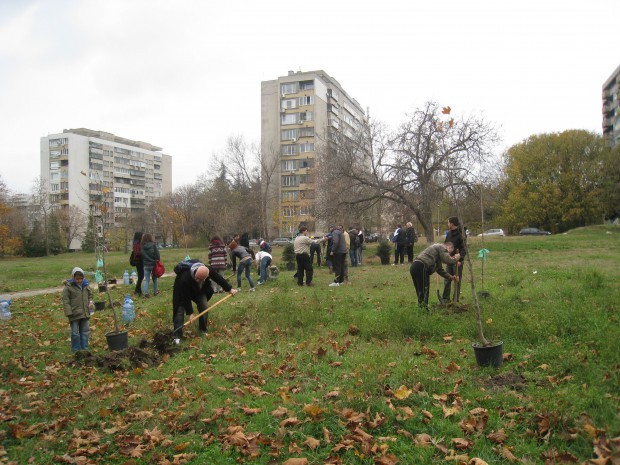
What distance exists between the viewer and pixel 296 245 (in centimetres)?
1428

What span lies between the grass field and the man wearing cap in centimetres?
31

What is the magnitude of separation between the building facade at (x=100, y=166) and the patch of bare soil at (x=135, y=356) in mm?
81454

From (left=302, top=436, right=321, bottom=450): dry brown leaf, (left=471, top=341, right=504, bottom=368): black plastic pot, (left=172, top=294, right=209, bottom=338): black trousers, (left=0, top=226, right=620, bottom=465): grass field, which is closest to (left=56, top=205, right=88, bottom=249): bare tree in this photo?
(left=172, top=294, right=209, bottom=338): black trousers

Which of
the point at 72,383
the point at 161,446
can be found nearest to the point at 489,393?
the point at 161,446

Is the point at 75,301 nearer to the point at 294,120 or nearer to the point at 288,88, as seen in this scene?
the point at 294,120

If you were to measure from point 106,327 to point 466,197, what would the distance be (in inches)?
917

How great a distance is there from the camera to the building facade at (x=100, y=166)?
9281 centimetres

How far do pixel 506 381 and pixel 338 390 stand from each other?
6.15ft

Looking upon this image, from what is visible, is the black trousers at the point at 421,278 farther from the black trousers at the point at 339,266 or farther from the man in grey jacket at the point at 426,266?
the black trousers at the point at 339,266

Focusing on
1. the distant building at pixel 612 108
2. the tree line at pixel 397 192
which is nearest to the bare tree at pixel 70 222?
the tree line at pixel 397 192

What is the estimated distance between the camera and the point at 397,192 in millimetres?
30344

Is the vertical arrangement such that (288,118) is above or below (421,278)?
above

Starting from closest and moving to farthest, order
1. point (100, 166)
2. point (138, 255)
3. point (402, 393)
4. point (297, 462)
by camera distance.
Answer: point (297, 462) → point (402, 393) → point (138, 255) → point (100, 166)

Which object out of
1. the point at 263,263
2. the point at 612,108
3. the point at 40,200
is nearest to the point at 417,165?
the point at 263,263
